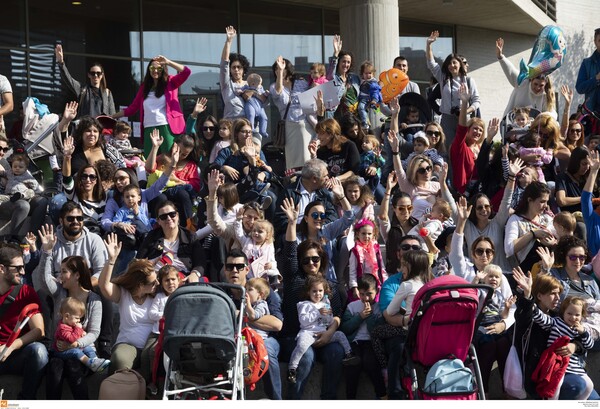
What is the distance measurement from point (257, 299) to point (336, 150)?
11.4ft

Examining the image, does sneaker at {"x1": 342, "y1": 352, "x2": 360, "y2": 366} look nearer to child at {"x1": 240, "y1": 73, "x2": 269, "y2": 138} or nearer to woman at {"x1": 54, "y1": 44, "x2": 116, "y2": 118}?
child at {"x1": 240, "y1": 73, "x2": 269, "y2": 138}

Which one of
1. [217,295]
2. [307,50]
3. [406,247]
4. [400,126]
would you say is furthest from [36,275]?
[307,50]

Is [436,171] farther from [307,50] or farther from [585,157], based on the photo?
[307,50]

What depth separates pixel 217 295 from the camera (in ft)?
31.0

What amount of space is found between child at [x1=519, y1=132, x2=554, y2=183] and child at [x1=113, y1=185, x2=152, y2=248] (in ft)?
14.6

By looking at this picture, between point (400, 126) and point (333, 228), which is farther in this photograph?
point (400, 126)

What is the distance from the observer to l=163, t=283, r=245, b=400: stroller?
30.5 ft

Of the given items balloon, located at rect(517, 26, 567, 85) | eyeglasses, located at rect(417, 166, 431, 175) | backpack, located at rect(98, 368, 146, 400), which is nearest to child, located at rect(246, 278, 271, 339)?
backpack, located at rect(98, 368, 146, 400)

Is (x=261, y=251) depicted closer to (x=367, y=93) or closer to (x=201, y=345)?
(x=201, y=345)

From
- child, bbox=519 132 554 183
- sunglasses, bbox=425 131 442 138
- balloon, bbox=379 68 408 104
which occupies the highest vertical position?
balloon, bbox=379 68 408 104

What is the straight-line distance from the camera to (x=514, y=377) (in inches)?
412

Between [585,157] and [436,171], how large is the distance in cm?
167

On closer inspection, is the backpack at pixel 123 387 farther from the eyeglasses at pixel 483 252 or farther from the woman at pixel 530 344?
the eyeglasses at pixel 483 252

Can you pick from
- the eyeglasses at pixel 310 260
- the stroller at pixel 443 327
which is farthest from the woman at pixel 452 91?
the stroller at pixel 443 327
